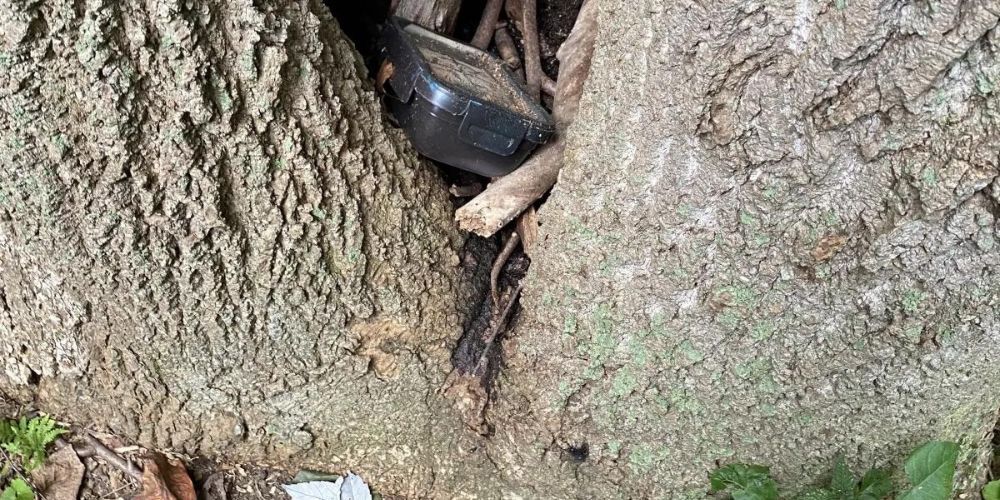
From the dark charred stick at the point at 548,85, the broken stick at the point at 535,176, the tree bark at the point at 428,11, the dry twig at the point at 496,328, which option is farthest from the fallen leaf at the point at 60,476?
the dark charred stick at the point at 548,85

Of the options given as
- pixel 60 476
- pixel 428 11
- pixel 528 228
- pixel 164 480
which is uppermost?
pixel 428 11

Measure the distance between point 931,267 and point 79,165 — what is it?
1187mm

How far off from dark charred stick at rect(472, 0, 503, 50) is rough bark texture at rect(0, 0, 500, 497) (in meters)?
0.38

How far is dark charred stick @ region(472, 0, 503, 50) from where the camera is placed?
62.2 inches

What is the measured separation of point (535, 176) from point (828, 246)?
546 millimetres

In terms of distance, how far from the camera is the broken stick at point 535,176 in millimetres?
1353

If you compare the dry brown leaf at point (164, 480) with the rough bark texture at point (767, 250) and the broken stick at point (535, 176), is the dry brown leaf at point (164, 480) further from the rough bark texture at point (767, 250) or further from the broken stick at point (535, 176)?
the broken stick at point (535, 176)

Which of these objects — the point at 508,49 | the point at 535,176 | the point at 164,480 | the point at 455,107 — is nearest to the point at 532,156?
the point at 535,176

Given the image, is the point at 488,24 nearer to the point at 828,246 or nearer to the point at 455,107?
the point at 455,107

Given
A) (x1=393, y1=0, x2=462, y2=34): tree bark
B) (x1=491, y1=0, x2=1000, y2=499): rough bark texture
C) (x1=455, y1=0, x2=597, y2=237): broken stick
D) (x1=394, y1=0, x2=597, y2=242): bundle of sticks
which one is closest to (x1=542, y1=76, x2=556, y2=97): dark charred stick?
(x1=394, y1=0, x2=597, y2=242): bundle of sticks

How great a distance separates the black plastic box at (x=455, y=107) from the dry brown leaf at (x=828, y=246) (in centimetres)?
52

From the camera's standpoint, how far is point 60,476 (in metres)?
1.70

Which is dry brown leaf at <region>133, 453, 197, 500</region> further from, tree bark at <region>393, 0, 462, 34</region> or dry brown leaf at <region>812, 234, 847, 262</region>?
dry brown leaf at <region>812, 234, 847, 262</region>

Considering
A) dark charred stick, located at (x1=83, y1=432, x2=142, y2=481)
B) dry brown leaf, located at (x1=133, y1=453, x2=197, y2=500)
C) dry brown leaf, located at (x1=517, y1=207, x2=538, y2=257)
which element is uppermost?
dry brown leaf, located at (x1=517, y1=207, x2=538, y2=257)
